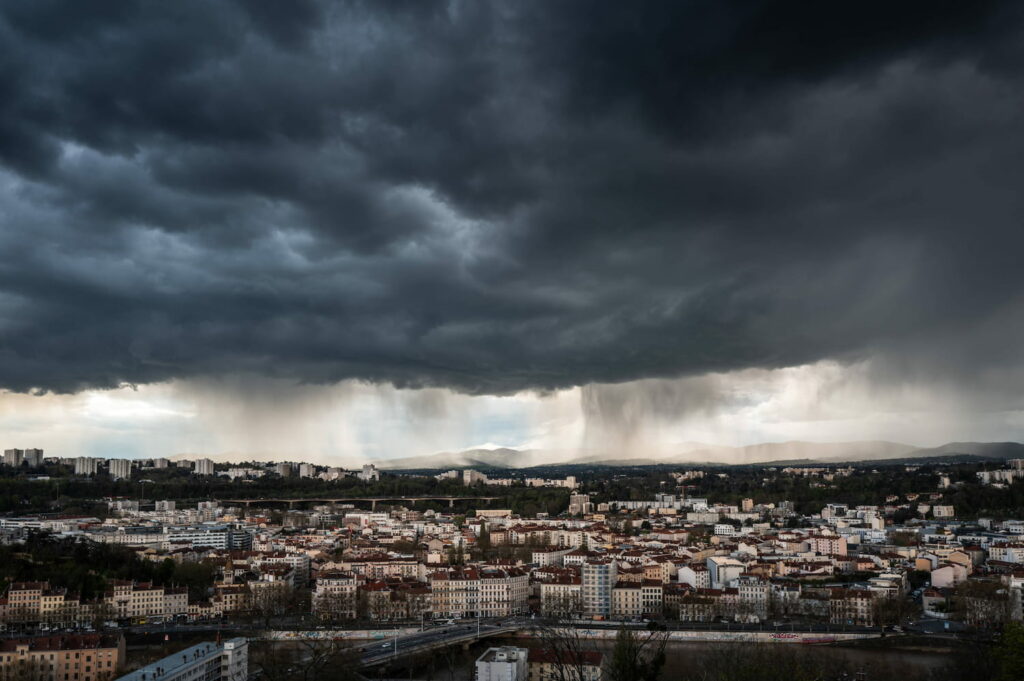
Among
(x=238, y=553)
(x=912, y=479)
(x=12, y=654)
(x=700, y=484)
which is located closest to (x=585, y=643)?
(x=12, y=654)

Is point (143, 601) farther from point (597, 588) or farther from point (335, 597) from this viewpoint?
point (597, 588)

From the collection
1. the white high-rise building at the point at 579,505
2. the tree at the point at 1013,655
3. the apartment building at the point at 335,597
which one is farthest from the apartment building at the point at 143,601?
the white high-rise building at the point at 579,505

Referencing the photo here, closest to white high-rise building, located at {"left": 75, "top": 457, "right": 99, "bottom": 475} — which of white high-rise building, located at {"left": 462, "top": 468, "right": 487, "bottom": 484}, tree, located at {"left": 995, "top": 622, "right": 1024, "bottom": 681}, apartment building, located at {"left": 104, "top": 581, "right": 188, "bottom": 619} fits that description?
white high-rise building, located at {"left": 462, "top": 468, "right": 487, "bottom": 484}

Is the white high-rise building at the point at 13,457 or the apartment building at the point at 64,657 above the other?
A: the white high-rise building at the point at 13,457

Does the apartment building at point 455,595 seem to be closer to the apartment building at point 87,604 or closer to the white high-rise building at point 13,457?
the apartment building at point 87,604

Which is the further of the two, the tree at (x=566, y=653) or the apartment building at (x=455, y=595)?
the apartment building at (x=455, y=595)

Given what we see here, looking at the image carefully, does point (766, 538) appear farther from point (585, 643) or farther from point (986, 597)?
point (585, 643)

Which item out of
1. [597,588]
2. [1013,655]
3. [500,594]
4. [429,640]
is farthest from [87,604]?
[1013,655]
